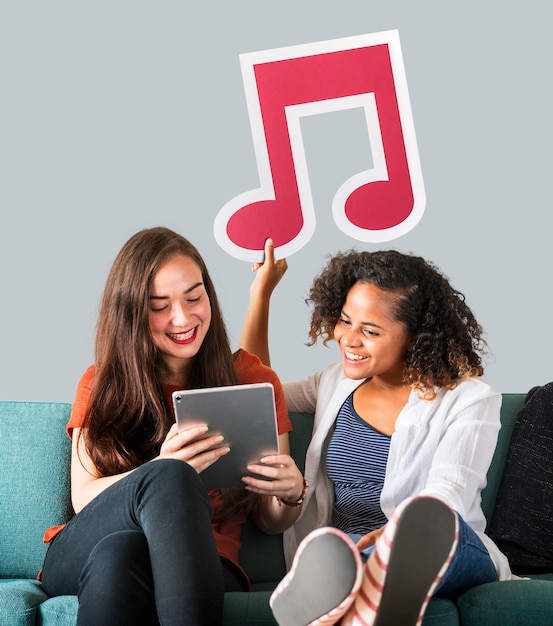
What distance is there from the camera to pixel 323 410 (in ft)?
8.57

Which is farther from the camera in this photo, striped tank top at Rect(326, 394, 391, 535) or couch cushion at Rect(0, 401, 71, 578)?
couch cushion at Rect(0, 401, 71, 578)

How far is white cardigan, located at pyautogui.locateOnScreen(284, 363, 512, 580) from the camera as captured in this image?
229 centimetres

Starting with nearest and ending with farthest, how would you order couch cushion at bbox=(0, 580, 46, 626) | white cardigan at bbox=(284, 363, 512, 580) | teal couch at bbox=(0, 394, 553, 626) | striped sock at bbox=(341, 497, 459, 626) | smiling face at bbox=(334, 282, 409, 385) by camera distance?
1. striped sock at bbox=(341, 497, 459, 626)
2. couch cushion at bbox=(0, 580, 46, 626)
3. white cardigan at bbox=(284, 363, 512, 580)
4. smiling face at bbox=(334, 282, 409, 385)
5. teal couch at bbox=(0, 394, 553, 626)

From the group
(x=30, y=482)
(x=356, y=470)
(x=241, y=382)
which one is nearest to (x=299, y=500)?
(x=356, y=470)

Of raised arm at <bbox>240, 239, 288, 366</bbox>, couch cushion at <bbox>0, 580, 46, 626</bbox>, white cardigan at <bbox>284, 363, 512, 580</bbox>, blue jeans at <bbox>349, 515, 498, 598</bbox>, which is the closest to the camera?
blue jeans at <bbox>349, 515, 498, 598</bbox>

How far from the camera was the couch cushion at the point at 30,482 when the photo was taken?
2.56m

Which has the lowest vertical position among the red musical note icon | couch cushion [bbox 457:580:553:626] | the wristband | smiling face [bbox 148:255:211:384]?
couch cushion [bbox 457:580:553:626]

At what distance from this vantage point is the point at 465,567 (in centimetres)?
203

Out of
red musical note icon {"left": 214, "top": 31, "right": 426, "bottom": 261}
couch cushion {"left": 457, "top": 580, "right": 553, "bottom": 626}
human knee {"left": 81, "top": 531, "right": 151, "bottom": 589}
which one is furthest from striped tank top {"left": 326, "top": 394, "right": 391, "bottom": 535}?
human knee {"left": 81, "top": 531, "right": 151, "bottom": 589}

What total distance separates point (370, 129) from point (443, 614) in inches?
56.6

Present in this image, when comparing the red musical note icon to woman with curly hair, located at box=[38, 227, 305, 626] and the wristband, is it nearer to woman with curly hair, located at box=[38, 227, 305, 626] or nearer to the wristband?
woman with curly hair, located at box=[38, 227, 305, 626]

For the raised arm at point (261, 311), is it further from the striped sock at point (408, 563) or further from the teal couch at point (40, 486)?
the striped sock at point (408, 563)

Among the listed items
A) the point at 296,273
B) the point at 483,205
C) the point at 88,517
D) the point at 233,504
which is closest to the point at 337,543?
the point at 88,517

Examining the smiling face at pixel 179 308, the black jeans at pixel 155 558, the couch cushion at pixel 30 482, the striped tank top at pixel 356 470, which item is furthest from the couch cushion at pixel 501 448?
the couch cushion at pixel 30 482
